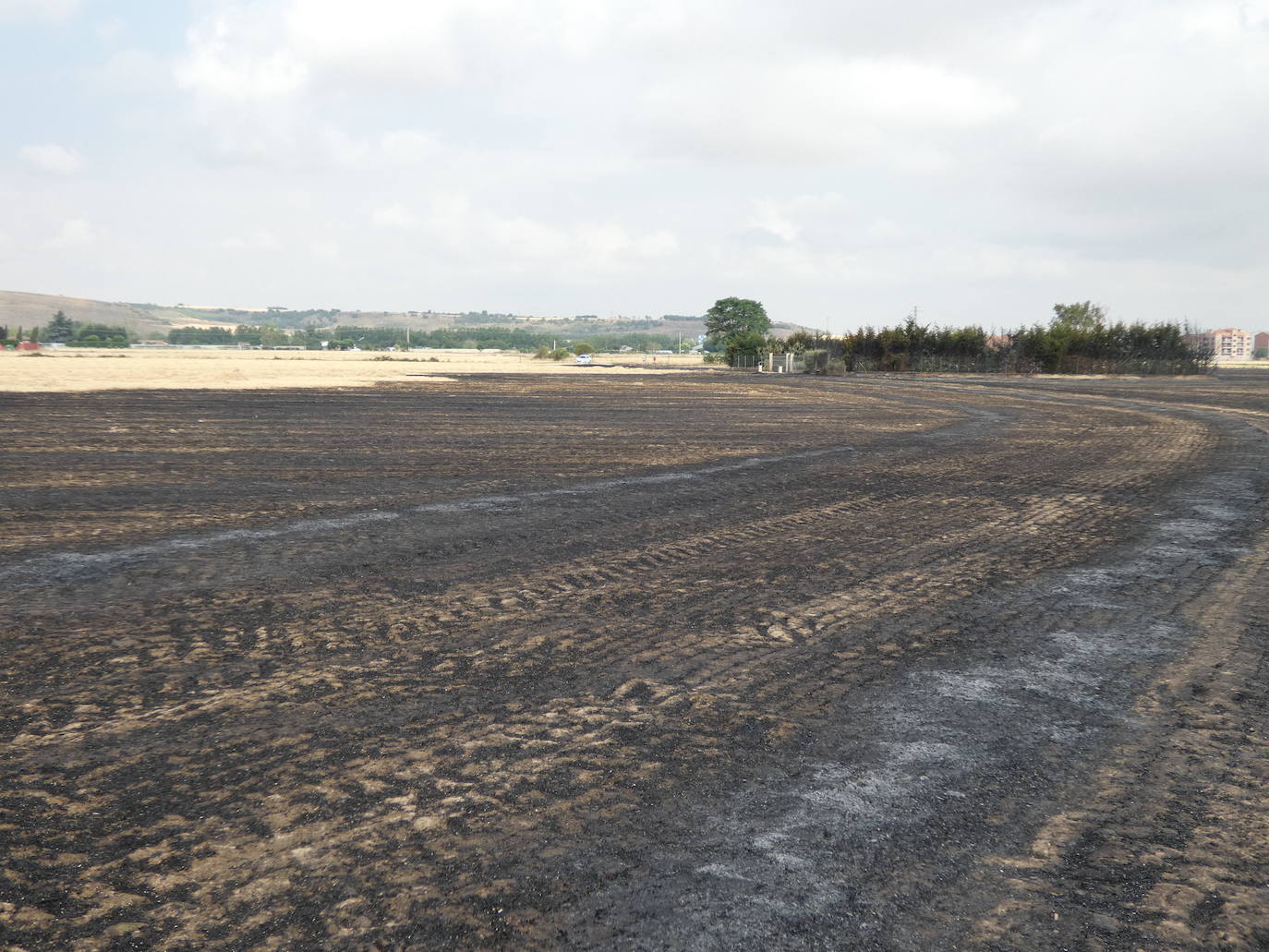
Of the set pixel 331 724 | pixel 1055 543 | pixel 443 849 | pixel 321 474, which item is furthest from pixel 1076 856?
pixel 321 474

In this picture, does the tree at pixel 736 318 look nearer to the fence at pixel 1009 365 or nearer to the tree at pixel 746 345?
the tree at pixel 746 345

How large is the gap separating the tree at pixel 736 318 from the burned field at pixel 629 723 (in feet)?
388

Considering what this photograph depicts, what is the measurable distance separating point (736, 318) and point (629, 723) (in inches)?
4954

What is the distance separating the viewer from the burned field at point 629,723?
2648mm

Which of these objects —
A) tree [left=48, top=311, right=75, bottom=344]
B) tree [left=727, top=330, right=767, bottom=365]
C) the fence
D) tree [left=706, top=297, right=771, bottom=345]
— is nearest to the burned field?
the fence

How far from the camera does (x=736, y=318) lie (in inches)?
4993

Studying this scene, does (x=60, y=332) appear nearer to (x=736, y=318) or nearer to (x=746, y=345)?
(x=736, y=318)

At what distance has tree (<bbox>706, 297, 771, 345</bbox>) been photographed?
126 meters

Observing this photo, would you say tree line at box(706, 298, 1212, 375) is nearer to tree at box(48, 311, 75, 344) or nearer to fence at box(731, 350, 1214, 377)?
fence at box(731, 350, 1214, 377)

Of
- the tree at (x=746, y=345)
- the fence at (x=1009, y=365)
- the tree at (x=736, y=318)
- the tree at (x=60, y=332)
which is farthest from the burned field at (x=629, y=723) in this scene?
the tree at (x=60, y=332)

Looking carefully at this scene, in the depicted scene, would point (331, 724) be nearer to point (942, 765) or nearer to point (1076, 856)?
point (942, 765)

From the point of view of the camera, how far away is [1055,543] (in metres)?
7.79

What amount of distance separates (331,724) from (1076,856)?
9.47 ft

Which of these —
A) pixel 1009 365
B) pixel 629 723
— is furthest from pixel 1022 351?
pixel 629 723
